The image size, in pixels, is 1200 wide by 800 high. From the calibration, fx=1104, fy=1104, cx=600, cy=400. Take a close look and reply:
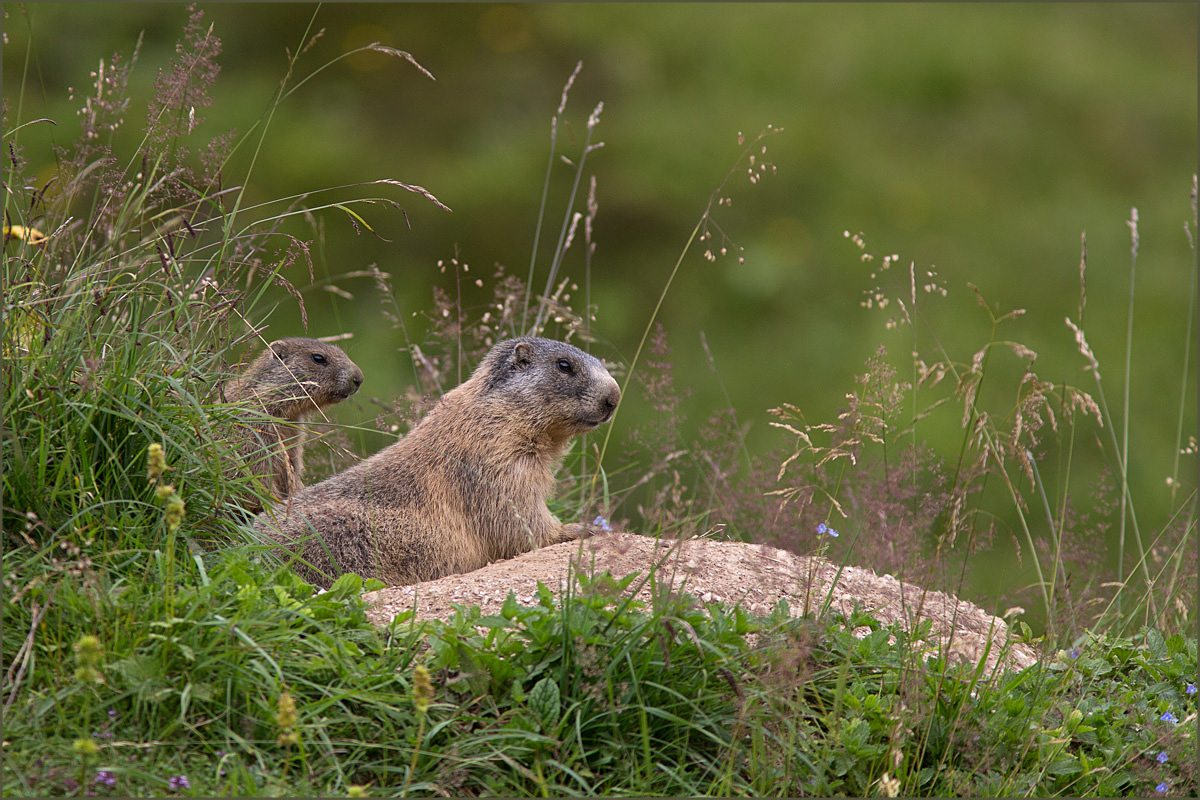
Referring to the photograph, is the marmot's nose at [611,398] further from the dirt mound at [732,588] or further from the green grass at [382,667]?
the green grass at [382,667]

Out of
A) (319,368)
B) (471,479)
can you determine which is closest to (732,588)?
(471,479)

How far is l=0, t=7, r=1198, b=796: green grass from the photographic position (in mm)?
3307

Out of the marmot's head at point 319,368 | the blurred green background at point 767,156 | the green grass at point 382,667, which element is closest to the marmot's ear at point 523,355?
the marmot's head at point 319,368

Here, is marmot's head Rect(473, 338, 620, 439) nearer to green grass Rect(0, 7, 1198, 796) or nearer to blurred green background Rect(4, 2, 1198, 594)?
green grass Rect(0, 7, 1198, 796)

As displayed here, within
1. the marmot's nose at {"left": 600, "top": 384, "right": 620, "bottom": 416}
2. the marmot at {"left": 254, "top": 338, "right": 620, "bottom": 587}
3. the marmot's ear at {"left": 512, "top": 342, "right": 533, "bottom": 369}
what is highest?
the marmot's ear at {"left": 512, "top": 342, "right": 533, "bottom": 369}

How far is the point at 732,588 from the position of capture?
4387 millimetres

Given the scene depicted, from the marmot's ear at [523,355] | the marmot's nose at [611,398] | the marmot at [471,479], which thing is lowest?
the marmot at [471,479]

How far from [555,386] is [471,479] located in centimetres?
64

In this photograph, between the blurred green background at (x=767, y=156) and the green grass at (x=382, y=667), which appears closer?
the green grass at (x=382, y=667)

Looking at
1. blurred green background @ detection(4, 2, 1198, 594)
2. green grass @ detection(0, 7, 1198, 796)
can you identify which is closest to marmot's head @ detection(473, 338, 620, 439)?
green grass @ detection(0, 7, 1198, 796)

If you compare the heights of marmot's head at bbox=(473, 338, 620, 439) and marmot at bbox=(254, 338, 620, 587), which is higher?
marmot's head at bbox=(473, 338, 620, 439)

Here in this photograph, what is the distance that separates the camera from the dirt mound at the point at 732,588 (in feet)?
Result: 13.5

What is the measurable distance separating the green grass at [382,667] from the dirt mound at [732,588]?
15 cm

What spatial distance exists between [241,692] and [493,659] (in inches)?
30.6
